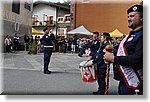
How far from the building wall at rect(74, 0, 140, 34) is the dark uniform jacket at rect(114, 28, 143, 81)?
62cm

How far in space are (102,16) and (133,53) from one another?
3.23 feet

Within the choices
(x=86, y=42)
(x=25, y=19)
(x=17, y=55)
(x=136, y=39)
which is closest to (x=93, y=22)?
(x=86, y=42)

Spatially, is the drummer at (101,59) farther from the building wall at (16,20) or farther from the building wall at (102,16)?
the building wall at (16,20)

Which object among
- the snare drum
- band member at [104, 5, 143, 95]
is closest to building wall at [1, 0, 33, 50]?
the snare drum

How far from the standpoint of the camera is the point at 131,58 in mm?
1487

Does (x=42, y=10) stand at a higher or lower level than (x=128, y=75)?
higher

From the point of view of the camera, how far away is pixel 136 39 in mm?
1565

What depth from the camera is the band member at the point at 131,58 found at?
151cm

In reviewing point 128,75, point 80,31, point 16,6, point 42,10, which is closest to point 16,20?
point 16,6

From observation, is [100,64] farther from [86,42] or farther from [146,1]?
[146,1]

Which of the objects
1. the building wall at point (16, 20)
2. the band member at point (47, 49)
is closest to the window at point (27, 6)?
the building wall at point (16, 20)

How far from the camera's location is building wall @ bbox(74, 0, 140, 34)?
2287 millimetres

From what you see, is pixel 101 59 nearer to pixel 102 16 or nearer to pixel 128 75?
pixel 102 16

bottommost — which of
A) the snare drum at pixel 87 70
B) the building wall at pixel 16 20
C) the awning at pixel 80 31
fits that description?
the snare drum at pixel 87 70
